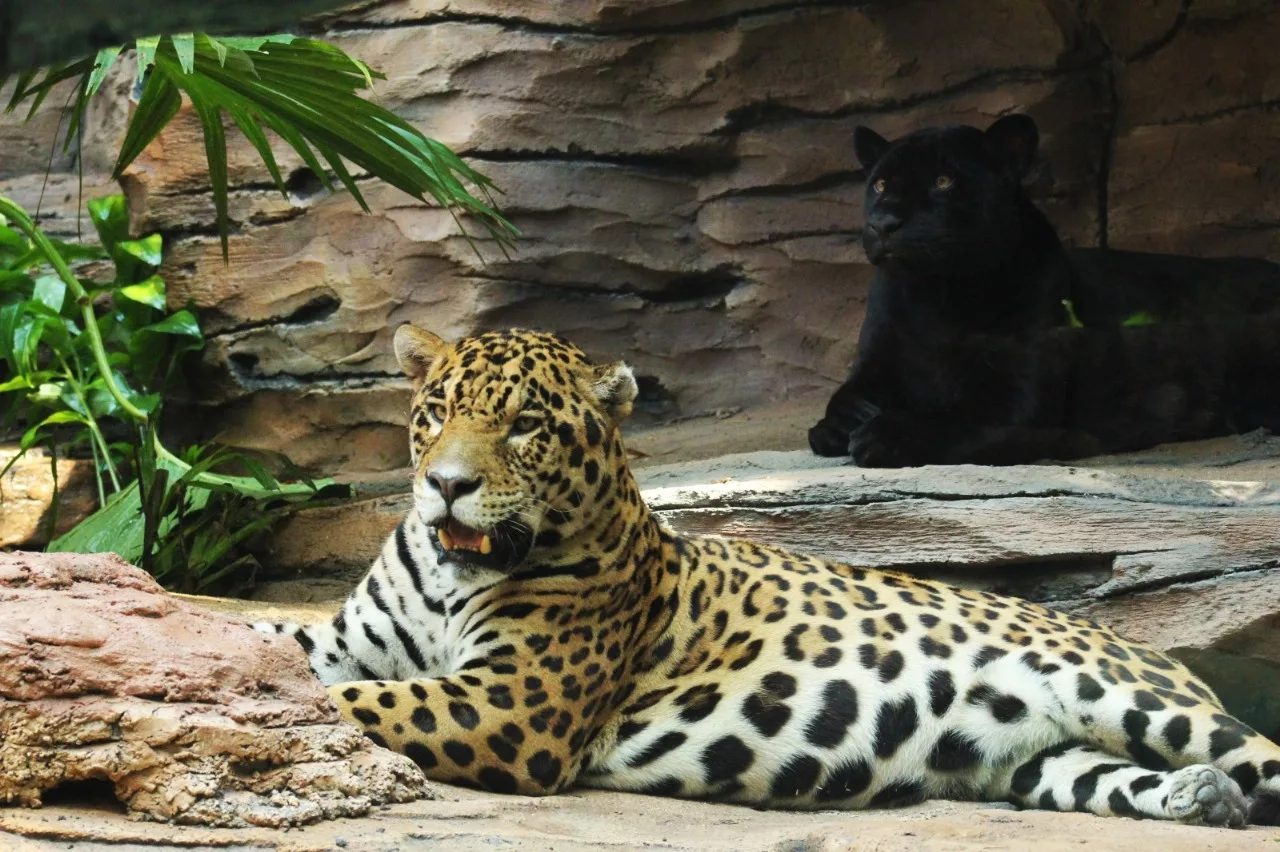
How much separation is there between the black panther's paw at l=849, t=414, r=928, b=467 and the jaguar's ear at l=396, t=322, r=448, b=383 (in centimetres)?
233

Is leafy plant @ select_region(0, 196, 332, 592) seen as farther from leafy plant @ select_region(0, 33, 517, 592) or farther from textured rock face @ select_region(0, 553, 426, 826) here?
textured rock face @ select_region(0, 553, 426, 826)

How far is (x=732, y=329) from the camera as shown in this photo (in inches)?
353

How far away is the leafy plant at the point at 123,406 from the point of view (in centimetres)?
767

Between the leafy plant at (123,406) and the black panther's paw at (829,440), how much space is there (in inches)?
103

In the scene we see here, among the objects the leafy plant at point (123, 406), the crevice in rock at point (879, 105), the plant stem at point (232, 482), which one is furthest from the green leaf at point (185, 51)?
the crevice in rock at point (879, 105)

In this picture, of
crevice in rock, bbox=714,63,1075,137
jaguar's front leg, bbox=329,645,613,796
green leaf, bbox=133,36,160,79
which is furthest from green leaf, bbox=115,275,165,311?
jaguar's front leg, bbox=329,645,613,796

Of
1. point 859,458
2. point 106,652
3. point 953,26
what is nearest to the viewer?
point 106,652

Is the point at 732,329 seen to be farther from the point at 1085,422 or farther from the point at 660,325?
the point at 1085,422

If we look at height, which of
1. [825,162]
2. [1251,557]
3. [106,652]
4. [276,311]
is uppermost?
[825,162]

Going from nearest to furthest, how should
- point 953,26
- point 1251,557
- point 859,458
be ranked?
point 1251,557
point 859,458
point 953,26

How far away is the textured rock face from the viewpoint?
3324 mm

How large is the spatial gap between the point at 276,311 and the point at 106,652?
219 inches

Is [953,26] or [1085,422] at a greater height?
[953,26]

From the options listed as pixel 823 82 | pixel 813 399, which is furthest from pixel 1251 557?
pixel 823 82
